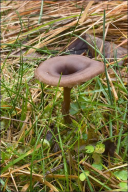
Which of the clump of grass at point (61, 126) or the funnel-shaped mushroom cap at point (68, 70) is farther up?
the funnel-shaped mushroom cap at point (68, 70)

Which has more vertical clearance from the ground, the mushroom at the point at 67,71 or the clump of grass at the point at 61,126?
the mushroom at the point at 67,71

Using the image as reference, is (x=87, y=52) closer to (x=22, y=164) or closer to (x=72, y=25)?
(x=72, y=25)

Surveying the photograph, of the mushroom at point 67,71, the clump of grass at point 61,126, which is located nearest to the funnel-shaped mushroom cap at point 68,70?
the mushroom at point 67,71

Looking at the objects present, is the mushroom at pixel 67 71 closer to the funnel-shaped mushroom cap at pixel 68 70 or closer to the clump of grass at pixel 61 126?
the funnel-shaped mushroom cap at pixel 68 70

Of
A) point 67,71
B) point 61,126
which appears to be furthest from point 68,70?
point 61,126

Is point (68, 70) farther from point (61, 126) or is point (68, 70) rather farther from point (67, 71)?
point (61, 126)
